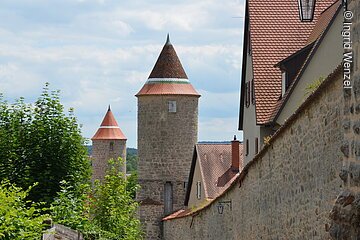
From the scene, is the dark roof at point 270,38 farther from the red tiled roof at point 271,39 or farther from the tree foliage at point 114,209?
the tree foliage at point 114,209

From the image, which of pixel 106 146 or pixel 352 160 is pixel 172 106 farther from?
pixel 352 160

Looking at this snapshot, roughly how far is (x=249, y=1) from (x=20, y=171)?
8712mm

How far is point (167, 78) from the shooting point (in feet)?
186

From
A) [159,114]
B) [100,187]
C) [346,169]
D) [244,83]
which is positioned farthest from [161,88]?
[346,169]

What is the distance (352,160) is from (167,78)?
49268 millimetres

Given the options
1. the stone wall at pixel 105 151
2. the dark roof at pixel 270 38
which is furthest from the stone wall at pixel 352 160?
the stone wall at pixel 105 151

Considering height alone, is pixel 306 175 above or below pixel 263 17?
below

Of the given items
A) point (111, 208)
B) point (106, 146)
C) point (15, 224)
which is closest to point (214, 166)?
point (111, 208)

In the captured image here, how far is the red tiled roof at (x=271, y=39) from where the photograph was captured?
26766mm

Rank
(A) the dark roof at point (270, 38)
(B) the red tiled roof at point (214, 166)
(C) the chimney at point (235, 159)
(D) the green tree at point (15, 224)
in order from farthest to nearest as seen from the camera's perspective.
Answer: (C) the chimney at point (235, 159), (B) the red tiled roof at point (214, 166), (A) the dark roof at point (270, 38), (D) the green tree at point (15, 224)

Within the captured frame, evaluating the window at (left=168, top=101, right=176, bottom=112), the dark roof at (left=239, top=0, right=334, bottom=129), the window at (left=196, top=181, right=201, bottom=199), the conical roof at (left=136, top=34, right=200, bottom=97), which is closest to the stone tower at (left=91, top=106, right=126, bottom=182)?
the conical roof at (left=136, top=34, right=200, bottom=97)

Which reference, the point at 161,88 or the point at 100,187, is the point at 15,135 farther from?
the point at 161,88

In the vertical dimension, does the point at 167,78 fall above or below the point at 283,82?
above

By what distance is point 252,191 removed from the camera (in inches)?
643
